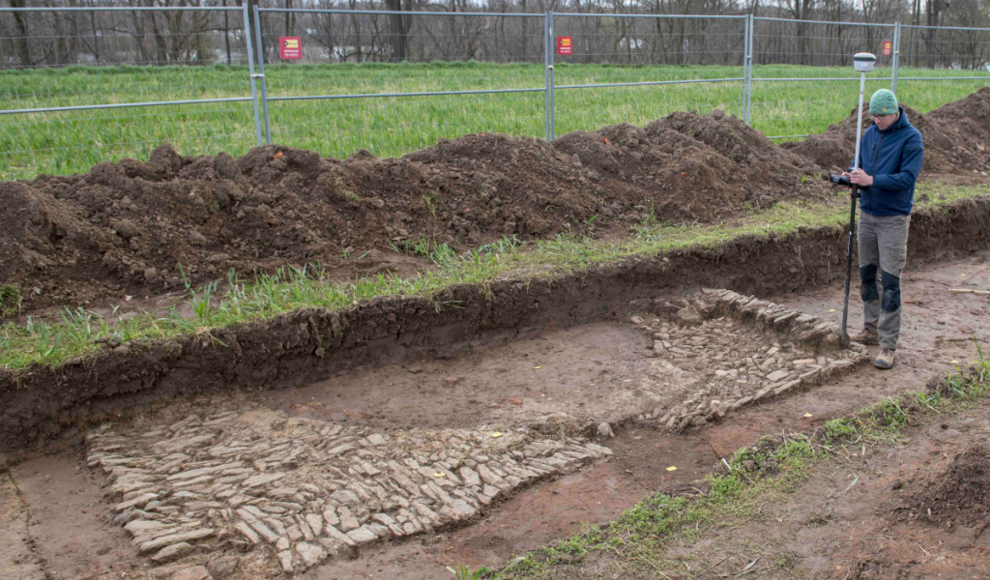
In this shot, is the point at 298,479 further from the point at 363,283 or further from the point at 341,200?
the point at 341,200

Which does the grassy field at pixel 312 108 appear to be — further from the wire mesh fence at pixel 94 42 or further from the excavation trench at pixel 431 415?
the excavation trench at pixel 431 415

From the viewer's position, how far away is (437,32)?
10.1m

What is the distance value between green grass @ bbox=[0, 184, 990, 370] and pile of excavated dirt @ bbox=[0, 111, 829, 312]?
0.93ft

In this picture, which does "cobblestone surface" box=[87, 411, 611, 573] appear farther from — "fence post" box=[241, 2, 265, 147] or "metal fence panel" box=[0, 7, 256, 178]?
"metal fence panel" box=[0, 7, 256, 178]

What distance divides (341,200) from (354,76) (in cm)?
338

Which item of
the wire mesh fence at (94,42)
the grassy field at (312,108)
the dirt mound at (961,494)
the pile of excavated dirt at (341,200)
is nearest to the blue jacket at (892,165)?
the dirt mound at (961,494)

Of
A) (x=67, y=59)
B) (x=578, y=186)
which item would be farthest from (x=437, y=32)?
(x=67, y=59)

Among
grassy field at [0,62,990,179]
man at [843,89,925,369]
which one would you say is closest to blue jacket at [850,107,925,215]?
man at [843,89,925,369]

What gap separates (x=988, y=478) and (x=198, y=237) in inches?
231

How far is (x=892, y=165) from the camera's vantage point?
197 inches

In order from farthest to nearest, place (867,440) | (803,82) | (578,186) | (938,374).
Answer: (803,82)
(578,186)
(938,374)
(867,440)

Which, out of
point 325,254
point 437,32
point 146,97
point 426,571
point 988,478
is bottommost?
point 426,571

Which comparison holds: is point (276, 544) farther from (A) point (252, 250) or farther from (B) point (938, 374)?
(B) point (938, 374)

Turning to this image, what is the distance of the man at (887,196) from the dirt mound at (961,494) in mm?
1963
